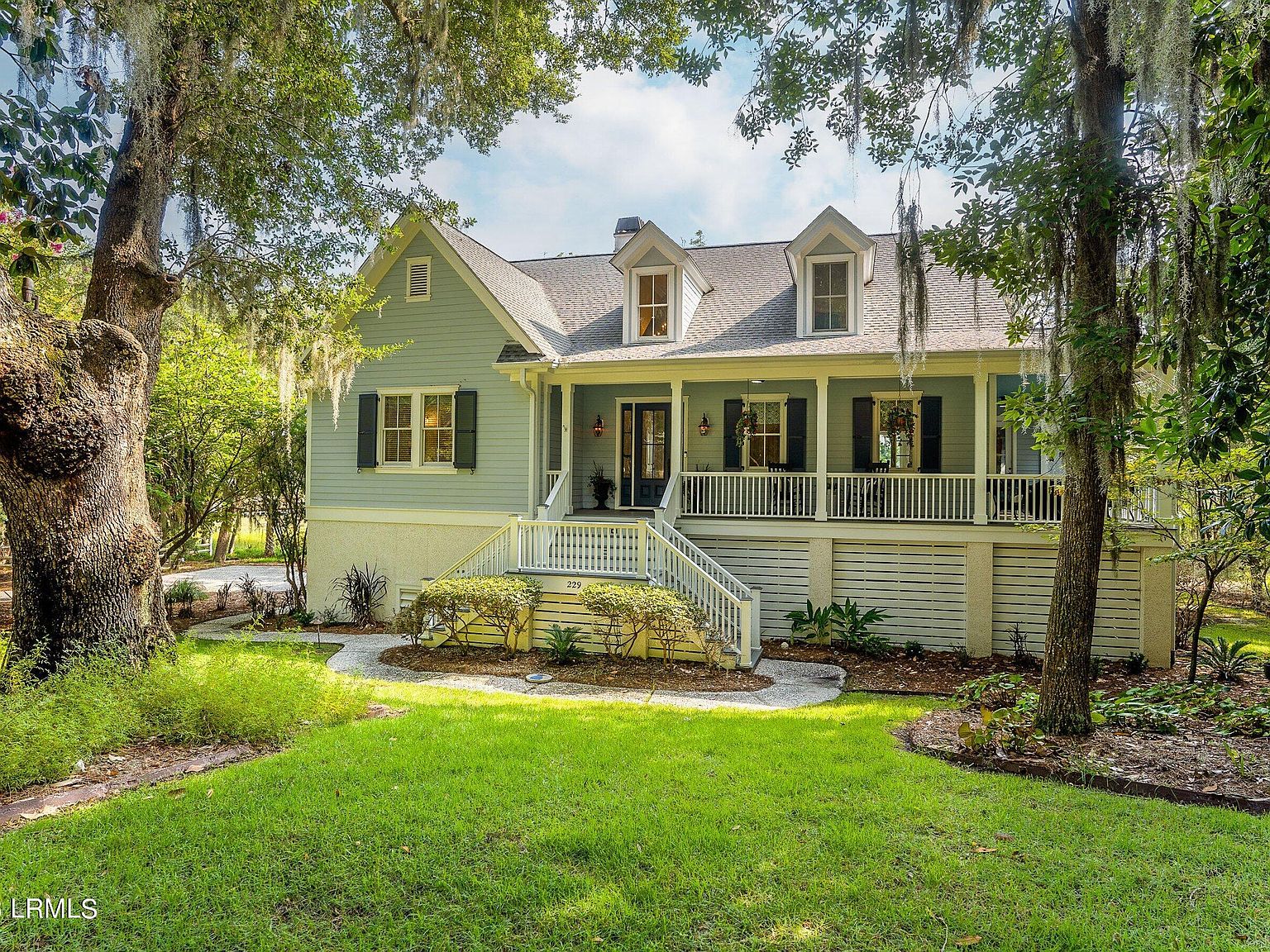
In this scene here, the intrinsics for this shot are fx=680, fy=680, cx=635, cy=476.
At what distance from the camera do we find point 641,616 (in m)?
8.71

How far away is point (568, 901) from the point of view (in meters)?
2.97

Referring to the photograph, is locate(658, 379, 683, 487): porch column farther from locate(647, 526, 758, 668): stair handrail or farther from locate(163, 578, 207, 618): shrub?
locate(163, 578, 207, 618): shrub

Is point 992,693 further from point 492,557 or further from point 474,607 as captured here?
point 492,557

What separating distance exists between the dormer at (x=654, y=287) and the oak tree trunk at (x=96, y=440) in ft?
23.3

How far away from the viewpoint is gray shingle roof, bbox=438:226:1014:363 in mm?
10656

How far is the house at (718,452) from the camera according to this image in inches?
388

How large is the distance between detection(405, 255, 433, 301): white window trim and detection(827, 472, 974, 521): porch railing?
7.54 m

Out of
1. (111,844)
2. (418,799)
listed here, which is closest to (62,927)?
(111,844)

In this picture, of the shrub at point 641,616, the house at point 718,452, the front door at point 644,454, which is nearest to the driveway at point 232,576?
the house at point 718,452

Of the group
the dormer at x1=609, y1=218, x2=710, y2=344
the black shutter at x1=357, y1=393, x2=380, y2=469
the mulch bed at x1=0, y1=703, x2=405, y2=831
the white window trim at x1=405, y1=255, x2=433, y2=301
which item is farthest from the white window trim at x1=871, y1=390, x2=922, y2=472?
the mulch bed at x1=0, y1=703, x2=405, y2=831

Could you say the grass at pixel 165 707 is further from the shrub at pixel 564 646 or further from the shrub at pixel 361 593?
the shrub at pixel 361 593

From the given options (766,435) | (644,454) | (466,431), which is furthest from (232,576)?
(766,435)

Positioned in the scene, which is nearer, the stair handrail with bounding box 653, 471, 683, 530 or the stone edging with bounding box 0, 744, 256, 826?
the stone edging with bounding box 0, 744, 256, 826

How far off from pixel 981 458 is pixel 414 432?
9.22m
